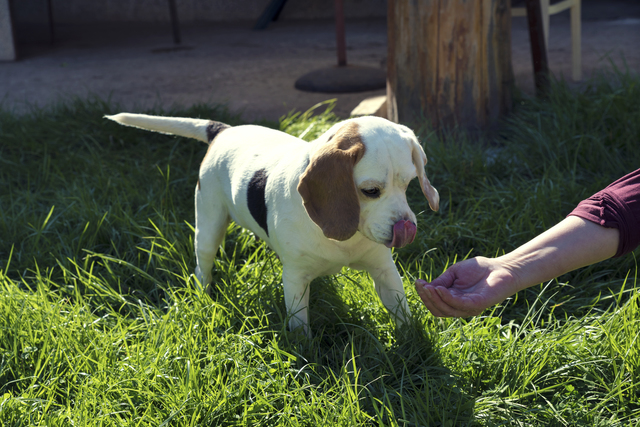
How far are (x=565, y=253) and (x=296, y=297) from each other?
920mm

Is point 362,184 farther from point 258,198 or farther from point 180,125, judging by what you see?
point 180,125

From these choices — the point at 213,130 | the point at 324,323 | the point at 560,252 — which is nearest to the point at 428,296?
the point at 560,252

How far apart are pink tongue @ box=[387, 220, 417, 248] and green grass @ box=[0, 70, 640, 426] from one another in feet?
1.60

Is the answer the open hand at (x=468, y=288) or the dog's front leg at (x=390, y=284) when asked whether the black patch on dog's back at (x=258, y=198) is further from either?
the open hand at (x=468, y=288)

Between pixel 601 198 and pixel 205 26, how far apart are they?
10.5 metres

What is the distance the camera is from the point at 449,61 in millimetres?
3762

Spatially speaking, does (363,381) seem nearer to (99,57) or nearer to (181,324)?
(181,324)

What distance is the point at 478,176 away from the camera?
3.36 meters

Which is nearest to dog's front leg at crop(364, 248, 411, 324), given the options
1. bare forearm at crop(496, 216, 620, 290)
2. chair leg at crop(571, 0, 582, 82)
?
bare forearm at crop(496, 216, 620, 290)

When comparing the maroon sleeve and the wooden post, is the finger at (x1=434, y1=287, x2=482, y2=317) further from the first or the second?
the wooden post

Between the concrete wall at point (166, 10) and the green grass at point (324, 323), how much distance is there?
9.16 metres

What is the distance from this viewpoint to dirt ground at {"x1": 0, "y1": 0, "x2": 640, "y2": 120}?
5492 mm

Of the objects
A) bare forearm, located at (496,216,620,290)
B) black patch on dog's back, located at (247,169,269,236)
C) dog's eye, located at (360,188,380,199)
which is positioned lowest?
bare forearm, located at (496,216,620,290)

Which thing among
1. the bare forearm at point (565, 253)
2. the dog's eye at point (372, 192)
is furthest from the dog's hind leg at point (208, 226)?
the bare forearm at point (565, 253)
